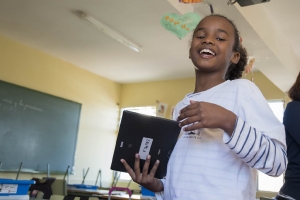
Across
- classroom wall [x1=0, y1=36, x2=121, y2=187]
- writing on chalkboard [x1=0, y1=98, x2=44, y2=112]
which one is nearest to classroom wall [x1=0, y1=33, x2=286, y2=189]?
classroom wall [x1=0, y1=36, x2=121, y2=187]

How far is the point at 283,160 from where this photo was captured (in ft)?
2.36

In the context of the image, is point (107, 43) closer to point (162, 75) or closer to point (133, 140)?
point (162, 75)

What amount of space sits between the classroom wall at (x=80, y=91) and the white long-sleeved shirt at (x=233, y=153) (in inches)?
176

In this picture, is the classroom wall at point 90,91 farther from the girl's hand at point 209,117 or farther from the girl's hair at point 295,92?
the girl's hand at point 209,117

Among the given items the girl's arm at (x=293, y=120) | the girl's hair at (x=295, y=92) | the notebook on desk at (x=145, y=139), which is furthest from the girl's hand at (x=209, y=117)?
the girl's hair at (x=295, y=92)

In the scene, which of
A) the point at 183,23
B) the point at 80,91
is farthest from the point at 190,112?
the point at 80,91

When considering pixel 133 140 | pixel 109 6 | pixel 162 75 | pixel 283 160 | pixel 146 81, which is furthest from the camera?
pixel 146 81

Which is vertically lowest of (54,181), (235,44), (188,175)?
(54,181)

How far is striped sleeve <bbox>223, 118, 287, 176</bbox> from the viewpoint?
677mm

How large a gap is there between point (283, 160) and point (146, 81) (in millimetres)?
6015

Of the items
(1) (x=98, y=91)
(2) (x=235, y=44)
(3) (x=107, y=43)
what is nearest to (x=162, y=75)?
(1) (x=98, y=91)

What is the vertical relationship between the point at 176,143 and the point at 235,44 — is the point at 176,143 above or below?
below

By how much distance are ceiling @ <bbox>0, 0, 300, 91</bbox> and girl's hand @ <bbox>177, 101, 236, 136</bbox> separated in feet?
8.64

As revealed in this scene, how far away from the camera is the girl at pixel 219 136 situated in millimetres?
680
